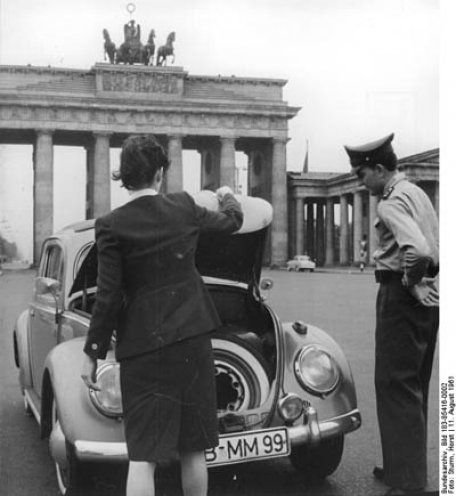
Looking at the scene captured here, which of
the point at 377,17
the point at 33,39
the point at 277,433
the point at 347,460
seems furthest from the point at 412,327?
the point at 33,39

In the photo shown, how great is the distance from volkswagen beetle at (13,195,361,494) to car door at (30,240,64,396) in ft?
0.04

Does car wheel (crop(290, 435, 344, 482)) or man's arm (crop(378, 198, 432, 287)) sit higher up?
man's arm (crop(378, 198, 432, 287))

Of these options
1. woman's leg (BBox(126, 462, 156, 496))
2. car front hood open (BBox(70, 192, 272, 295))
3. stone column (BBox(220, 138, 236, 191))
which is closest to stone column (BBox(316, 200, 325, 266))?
stone column (BBox(220, 138, 236, 191))

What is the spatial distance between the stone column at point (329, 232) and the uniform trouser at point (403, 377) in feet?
177

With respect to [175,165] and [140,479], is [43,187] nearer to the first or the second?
[175,165]

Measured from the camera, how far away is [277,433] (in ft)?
12.0

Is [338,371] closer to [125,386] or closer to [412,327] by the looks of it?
[412,327]

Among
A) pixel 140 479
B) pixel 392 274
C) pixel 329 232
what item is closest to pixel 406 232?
pixel 392 274

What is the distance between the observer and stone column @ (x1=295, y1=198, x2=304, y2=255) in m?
57.8

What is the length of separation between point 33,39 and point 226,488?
2.92 meters

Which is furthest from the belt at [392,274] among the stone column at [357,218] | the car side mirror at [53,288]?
the stone column at [357,218]

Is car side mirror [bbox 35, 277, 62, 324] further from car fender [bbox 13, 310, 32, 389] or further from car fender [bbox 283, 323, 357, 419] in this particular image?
car fender [bbox 283, 323, 357, 419]

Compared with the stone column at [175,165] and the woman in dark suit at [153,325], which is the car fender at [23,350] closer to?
the woman in dark suit at [153,325]

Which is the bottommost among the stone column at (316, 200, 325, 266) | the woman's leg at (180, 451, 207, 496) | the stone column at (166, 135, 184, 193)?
the stone column at (316, 200, 325, 266)
